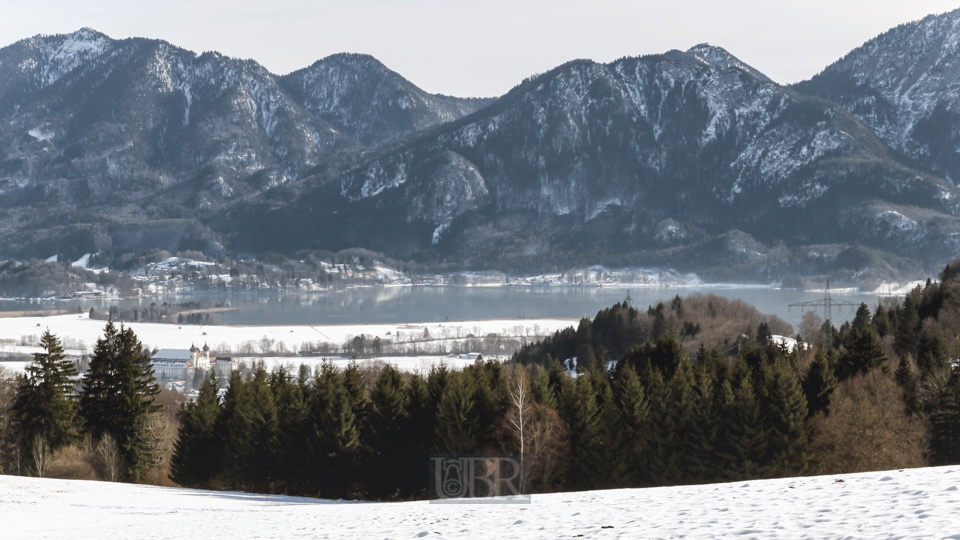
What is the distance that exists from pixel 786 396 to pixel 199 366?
90.6 metres

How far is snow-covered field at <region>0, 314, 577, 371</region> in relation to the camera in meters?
129

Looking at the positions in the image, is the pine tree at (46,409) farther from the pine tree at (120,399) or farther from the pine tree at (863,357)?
the pine tree at (863,357)

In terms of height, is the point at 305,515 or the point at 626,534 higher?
the point at 626,534

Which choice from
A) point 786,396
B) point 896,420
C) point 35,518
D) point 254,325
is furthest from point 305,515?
point 254,325

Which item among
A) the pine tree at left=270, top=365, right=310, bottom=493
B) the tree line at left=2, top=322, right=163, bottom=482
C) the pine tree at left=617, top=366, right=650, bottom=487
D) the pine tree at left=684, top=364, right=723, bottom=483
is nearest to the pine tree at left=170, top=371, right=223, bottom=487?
the tree line at left=2, top=322, right=163, bottom=482

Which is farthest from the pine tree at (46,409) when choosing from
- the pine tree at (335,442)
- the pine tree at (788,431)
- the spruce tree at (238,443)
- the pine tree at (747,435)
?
the pine tree at (788,431)

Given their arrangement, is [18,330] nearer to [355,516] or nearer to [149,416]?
[149,416]

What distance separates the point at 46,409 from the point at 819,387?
29.6 m

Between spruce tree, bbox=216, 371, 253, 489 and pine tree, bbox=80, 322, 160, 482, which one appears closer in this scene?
spruce tree, bbox=216, 371, 253, 489

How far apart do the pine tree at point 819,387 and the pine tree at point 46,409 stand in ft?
93.3

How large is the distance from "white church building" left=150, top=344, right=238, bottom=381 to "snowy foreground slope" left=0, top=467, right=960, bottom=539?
83.3 m

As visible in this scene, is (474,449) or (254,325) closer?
(474,449)

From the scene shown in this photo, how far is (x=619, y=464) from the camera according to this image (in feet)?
100

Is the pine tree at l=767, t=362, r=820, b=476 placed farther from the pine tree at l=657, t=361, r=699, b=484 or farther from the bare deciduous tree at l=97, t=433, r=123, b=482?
the bare deciduous tree at l=97, t=433, r=123, b=482
